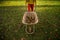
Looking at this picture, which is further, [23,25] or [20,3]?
[20,3]

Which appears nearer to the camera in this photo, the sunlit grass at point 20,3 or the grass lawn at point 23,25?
the grass lawn at point 23,25

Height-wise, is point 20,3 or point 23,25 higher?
point 20,3

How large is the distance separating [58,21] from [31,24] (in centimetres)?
26

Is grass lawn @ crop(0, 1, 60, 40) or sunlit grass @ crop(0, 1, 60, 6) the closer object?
grass lawn @ crop(0, 1, 60, 40)

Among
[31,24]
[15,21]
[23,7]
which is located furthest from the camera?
[23,7]

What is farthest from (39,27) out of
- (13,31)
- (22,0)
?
(22,0)

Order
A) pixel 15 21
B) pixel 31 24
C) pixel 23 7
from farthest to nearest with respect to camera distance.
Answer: pixel 23 7 < pixel 15 21 < pixel 31 24

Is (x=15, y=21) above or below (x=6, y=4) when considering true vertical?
below

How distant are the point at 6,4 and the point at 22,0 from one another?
15cm

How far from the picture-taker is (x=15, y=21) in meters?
1.44

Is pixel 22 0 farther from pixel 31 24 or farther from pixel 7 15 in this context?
pixel 31 24

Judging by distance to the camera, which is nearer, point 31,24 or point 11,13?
point 31,24

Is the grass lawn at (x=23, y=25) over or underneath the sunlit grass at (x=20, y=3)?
underneath

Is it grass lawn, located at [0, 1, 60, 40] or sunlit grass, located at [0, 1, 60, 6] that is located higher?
sunlit grass, located at [0, 1, 60, 6]
